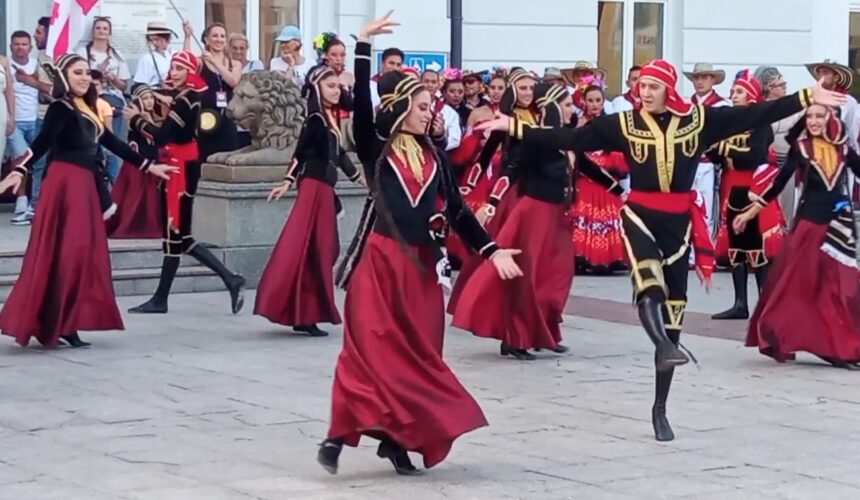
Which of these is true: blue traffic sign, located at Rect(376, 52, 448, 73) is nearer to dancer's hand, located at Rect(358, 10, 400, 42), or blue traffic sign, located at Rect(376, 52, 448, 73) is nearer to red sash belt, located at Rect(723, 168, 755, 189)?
red sash belt, located at Rect(723, 168, 755, 189)

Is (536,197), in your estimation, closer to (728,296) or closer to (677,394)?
(677,394)

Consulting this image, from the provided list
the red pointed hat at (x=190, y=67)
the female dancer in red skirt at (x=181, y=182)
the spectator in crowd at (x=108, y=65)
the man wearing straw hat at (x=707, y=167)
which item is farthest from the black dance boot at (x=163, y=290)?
the man wearing straw hat at (x=707, y=167)

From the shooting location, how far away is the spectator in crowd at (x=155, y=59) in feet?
51.9

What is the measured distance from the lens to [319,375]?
9938mm

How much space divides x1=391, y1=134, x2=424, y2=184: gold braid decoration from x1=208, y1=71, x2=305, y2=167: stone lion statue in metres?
5.80

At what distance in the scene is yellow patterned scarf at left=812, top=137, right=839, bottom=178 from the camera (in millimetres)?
10438

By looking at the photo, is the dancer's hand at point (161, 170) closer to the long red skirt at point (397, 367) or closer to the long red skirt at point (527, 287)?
the long red skirt at point (527, 287)

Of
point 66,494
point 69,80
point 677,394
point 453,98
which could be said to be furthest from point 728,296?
point 66,494

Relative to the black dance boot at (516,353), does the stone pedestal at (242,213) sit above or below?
above

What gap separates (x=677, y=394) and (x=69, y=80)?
159 inches

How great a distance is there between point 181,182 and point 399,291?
5573 mm

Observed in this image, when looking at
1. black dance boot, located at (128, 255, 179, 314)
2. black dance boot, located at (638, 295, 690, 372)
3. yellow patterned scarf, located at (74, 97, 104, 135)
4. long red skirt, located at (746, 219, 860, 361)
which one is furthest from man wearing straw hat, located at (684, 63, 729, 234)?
black dance boot, located at (638, 295, 690, 372)

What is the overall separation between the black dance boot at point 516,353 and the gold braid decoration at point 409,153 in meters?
3.39

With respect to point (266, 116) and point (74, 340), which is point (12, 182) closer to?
point (74, 340)
